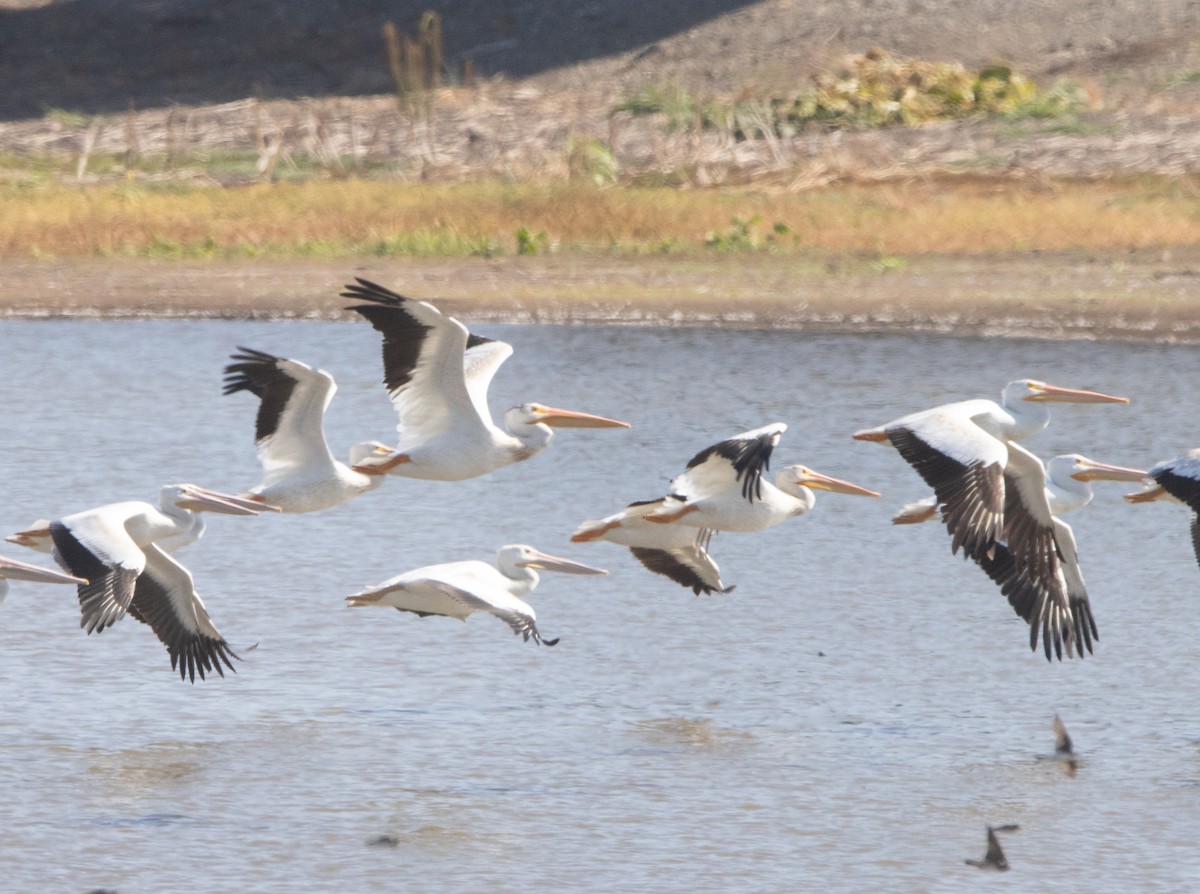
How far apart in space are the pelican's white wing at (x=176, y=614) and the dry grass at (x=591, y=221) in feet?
31.5

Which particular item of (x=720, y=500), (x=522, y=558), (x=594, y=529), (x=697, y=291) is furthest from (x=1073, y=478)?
(x=697, y=291)

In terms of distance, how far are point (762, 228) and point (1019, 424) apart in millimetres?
9886

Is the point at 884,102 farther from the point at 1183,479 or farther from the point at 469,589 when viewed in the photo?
the point at 469,589

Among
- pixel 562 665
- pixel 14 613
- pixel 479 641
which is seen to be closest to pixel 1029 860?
pixel 562 665

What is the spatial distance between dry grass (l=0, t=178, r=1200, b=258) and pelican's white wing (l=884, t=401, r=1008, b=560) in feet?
32.2

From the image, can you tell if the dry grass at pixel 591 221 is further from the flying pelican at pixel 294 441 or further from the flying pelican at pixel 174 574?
the flying pelican at pixel 174 574

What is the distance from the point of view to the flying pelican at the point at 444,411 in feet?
25.0

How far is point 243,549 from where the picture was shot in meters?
10.3

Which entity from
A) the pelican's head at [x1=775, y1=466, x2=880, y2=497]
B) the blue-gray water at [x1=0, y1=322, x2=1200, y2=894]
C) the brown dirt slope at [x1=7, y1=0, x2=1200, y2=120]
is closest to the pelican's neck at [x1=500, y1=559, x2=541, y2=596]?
the blue-gray water at [x1=0, y1=322, x2=1200, y2=894]

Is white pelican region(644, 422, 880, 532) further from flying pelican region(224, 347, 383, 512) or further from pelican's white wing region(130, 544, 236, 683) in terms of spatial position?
Answer: pelican's white wing region(130, 544, 236, 683)

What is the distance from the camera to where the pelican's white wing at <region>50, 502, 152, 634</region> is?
6473 mm

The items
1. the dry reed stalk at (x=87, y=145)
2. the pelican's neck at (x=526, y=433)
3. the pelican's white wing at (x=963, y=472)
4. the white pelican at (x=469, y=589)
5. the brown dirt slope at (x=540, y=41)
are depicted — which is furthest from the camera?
the brown dirt slope at (x=540, y=41)

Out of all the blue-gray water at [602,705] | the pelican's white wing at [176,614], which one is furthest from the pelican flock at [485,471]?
the blue-gray water at [602,705]

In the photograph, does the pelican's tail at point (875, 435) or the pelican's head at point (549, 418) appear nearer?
the pelican's tail at point (875, 435)
